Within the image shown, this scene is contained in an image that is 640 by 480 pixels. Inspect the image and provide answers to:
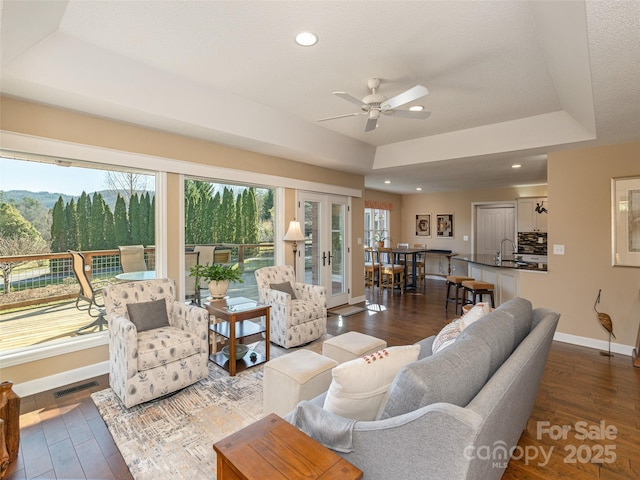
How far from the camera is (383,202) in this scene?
9.19m

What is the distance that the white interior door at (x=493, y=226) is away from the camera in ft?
27.0

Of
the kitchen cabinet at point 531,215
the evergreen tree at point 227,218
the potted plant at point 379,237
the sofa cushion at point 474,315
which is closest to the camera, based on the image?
the sofa cushion at point 474,315

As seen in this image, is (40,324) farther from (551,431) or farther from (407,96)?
(551,431)

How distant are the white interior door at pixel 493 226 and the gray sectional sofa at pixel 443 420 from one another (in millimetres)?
7668

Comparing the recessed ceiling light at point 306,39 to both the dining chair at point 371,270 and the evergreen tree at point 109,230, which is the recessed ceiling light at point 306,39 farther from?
the dining chair at point 371,270

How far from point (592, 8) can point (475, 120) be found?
8.92 ft

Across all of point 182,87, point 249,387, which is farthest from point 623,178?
point 182,87

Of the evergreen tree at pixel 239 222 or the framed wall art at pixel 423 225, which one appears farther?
the framed wall art at pixel 423 225

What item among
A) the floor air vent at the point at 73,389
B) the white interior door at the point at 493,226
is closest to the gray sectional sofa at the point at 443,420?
the floor air vent at the point at 73,389

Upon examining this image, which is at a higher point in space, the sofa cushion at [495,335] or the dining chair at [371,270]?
the sofa cushion at [495,335]

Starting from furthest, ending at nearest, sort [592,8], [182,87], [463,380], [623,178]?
[623,178]
[182,87]
[592,8]
[463,380]

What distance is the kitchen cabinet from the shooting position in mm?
7461

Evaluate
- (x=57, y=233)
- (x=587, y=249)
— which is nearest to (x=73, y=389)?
(x=57, y=233)

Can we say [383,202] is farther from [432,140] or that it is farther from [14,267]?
[14,267]
